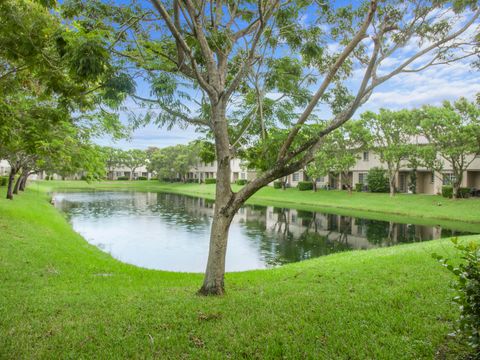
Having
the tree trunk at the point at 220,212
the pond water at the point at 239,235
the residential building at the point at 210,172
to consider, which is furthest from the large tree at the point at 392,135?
the residential building at the point at 210,172

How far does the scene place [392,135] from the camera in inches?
1432

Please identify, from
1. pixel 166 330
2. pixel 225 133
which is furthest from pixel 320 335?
pixel 225 133

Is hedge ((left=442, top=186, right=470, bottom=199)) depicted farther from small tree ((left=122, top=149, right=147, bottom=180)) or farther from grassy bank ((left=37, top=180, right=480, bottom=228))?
small tree ((left=122, top=149, right=147, bottom=180))

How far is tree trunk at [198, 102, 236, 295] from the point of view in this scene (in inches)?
265

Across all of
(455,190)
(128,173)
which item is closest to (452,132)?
(455,190)

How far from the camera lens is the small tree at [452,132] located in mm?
30062

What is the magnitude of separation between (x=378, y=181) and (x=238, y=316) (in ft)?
124

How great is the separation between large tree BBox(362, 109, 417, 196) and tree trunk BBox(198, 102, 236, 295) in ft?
102

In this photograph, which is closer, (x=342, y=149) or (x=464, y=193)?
(x=464, y=193)

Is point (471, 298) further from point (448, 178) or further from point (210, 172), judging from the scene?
point (210, 172)

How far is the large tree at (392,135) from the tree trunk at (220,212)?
102ft

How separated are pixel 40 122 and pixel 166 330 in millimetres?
6879

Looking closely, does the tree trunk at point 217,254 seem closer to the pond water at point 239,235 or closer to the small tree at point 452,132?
the pond water at point 239,235

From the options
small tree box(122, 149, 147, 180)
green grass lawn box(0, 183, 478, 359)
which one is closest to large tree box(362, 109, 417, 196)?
green grass lawn box(0, 183, 478, 359)
